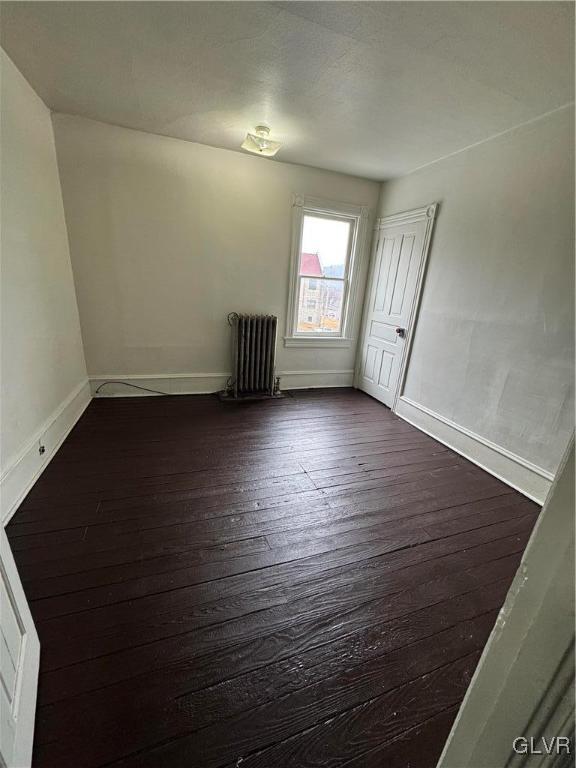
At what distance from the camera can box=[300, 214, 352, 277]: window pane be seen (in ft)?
12.7

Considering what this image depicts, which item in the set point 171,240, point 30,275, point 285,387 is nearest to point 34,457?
point 30,275

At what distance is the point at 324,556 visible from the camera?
1721 mm

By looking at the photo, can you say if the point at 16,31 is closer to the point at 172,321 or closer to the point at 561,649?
the point at 172,321

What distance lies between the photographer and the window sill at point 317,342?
410 centimetres

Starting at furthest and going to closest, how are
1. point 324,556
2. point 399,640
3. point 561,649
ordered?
point 324,556 < point 399,640 < point 561,649

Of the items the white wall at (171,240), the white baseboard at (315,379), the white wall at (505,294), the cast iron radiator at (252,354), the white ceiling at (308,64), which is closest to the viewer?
the white ceiling at (308,64)

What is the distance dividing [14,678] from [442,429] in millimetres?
3188

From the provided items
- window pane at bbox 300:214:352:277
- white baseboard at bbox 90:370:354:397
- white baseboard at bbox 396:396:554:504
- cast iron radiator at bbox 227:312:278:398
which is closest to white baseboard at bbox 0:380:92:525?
white baseboard at bbox 90:370:354:397

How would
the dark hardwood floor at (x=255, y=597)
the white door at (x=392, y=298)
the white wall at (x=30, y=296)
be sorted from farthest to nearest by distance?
the white door at (x=392, y=298) → the white wall at (x=30, y=296) → the dark hardwood floor at (x=255, y=597)

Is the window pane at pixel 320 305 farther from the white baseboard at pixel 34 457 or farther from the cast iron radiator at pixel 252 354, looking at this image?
the white baseboard at pixel 34 457

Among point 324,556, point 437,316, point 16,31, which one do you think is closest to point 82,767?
point 324,556

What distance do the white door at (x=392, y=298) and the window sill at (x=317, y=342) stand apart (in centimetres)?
30

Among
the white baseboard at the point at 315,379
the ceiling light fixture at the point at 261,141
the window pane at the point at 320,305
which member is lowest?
the white baseboard at the point at 315,379

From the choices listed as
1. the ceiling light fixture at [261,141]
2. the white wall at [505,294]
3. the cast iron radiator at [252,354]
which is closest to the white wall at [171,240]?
the cast iron radiator at [252,354]
